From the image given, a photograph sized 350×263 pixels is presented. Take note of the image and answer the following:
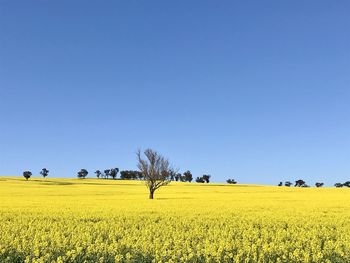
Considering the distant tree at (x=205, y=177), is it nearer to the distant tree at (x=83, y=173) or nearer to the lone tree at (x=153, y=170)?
the distant tree at (x=83, y=173)

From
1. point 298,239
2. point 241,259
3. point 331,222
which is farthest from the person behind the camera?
point 331,222

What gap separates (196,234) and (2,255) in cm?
665

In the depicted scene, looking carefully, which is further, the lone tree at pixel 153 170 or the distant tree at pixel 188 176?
the distant tree at pixel 188 176

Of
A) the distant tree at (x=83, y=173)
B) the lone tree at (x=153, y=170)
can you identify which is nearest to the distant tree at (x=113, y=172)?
the distant tree at (x=83, y=173)

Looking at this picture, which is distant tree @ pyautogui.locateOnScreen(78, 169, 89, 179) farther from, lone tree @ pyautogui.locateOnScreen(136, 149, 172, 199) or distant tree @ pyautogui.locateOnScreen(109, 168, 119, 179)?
lone tree @ pyautogui.locateOnScreen(136, 149, 172, 199)

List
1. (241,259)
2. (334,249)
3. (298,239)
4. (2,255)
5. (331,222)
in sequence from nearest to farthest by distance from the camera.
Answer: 1. (241,259)
2. (2,255)
3. (334,249)
4. (298,239)
5. (331,222)

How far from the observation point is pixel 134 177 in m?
180

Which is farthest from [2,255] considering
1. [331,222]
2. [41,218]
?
[331,222]

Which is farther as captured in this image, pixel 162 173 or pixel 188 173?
pixel 188 173

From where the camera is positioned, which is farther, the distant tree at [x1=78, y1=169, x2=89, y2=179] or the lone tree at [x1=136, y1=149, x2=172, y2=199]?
the distant tree at [x1=78, y1=169, x2=89, y2=179]

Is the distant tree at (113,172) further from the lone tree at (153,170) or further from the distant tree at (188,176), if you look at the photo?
the lone tree at (153,170)

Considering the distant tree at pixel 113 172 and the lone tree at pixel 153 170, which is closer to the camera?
the lone tree at pixel 153 170

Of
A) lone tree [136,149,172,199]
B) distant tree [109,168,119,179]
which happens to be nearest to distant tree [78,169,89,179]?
distant tree [109,168,119,179]

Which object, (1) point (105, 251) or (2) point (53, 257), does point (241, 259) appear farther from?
(2) point (53, 257)
